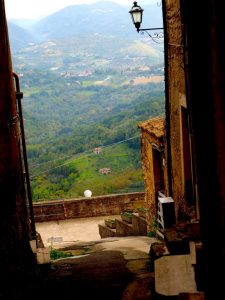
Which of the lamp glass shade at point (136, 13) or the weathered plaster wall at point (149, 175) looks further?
the weathered plaster wall at point (149, 175)

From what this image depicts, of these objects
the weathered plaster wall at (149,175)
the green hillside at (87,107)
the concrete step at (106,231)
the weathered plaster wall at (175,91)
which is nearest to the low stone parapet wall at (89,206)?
the concrete step at (106,231)

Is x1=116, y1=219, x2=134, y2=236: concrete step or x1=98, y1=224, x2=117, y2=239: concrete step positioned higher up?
x1=116, y1=219, x2=134, y2=236: concrete step

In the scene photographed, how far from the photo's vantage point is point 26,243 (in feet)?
26.2

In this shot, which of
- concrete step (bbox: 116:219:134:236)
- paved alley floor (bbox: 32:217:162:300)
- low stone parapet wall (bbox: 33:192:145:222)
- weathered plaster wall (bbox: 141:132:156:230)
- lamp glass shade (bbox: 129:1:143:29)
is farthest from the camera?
low stone parapet wall (bbox: 33:192:145:222)

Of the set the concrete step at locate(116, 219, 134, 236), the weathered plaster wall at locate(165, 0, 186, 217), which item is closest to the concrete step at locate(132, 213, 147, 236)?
the concrete step at locate(116, 219, 134, 236)

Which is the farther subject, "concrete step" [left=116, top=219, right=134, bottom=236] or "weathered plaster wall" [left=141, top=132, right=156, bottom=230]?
"concrete step" [left=116, top=219, right=134, bottom=236]

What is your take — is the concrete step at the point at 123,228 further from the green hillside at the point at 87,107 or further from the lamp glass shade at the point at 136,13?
the green hillside at the point at 87,107

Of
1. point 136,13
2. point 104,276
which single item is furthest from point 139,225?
point 104,276

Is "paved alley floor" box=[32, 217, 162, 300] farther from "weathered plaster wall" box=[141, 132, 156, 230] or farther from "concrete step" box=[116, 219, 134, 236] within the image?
"concrete step" box=[116, 219, 134, 236]

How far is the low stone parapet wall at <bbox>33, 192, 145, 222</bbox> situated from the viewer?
21406 millimetres

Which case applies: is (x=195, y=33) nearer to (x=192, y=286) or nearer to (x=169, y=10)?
(x=192, y=286)

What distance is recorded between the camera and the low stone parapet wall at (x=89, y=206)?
21.4 m

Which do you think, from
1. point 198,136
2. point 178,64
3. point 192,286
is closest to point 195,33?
point 198,136

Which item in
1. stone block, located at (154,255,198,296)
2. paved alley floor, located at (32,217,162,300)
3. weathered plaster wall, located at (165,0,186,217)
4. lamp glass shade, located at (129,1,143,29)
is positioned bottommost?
paved alley floor, located at (32,217,162,300)
